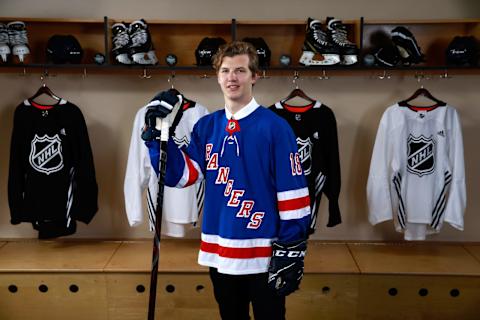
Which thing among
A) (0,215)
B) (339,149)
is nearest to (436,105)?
(339,149)

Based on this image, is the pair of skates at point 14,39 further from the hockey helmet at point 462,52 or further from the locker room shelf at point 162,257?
the hockey helmet at point 462,52

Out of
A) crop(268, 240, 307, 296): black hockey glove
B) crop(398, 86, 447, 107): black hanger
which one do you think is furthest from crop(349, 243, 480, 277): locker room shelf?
crop(268, 240, 307, 296): black hockey glove

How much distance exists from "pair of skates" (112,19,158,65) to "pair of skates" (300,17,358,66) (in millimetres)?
795

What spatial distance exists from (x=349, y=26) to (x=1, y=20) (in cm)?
184

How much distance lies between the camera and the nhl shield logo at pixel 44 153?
8.71 ft

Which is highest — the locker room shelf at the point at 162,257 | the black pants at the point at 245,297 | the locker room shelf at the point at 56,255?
the black pants at the point at 245,297

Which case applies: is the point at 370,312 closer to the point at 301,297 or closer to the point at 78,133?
the point at 301,297

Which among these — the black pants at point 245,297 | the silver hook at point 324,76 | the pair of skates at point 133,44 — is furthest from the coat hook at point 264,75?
the black pants at point 245,297

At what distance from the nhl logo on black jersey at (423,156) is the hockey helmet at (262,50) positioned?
89 cm

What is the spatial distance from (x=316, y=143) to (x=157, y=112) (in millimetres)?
1216

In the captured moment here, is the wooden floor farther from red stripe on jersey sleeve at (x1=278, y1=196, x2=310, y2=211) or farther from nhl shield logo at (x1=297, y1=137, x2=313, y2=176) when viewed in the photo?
red stripe on jersey sleeve at (x1=278, y1=196, x2=310, y2=211)

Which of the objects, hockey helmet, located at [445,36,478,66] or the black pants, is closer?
the black pants

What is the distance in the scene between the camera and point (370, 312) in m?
2.46

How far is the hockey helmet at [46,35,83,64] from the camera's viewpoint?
8.40ft
